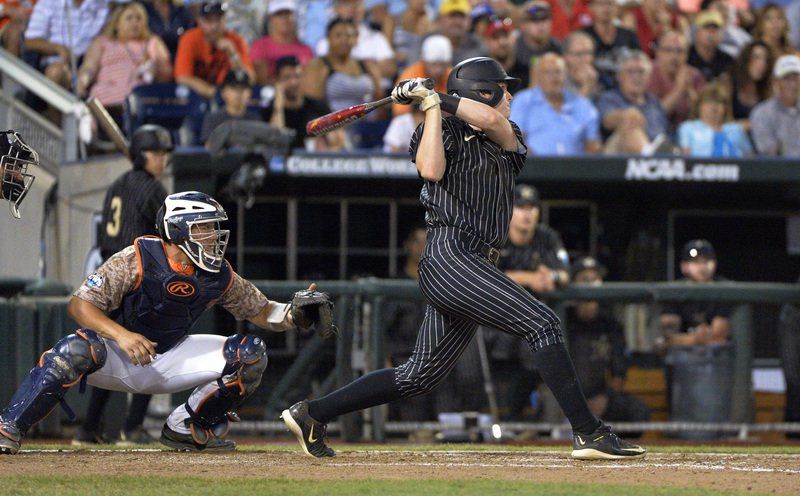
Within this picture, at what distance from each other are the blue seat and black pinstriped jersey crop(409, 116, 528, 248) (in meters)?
4.84

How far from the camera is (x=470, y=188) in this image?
5145 millimetres

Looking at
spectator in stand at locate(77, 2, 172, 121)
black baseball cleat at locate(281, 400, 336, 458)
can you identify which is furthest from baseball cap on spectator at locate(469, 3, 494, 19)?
black baseball cleat at locate(281, 400, 336, 458)

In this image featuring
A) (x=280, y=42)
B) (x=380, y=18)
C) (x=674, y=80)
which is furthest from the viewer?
(x=380, y=18)

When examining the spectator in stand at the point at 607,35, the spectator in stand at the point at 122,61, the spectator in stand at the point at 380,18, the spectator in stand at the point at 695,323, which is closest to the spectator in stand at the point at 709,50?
the spectator in stand at the point at 607,35

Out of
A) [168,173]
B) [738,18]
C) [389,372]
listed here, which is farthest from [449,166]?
[738,18]

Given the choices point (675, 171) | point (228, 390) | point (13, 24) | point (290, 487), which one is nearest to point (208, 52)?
point (13, 24)

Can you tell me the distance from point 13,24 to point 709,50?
601cm

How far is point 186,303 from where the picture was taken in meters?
5.50

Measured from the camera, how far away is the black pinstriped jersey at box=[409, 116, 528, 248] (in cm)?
515

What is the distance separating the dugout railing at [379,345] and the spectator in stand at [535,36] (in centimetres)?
316

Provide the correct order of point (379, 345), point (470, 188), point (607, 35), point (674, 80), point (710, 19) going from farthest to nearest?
point (710, 19) → point (607, 35) → point (674, 80) → point (379, 345) → point (470, 188)

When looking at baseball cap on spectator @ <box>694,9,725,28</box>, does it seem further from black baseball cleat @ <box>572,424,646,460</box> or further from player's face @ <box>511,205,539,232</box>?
black baseball cleat @ <box>572,424,646,460</box>

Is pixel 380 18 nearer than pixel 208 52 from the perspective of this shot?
No

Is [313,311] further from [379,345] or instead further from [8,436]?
[379,345]
